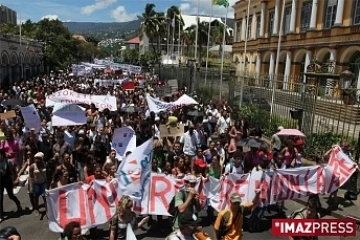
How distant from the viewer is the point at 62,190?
706 cm

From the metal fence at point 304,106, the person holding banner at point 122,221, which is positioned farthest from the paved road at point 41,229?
the metal fence at point 304,106

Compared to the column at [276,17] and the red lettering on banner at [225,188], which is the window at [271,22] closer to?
the column at [276,17]

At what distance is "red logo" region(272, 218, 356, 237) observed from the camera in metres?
4.82

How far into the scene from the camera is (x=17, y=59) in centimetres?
3756

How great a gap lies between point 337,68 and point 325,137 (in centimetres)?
1709

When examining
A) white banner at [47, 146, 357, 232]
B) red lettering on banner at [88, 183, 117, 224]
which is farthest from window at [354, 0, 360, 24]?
red lettering on banner at [88, 183, 117, 224]

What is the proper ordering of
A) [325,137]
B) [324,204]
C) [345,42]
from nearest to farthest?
[324,204]
[325,137]
[345,42]

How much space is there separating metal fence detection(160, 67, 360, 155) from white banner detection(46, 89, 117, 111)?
20.0ft

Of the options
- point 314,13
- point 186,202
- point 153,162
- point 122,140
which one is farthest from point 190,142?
point 314,13

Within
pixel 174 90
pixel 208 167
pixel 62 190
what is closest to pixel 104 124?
pixel 208 167

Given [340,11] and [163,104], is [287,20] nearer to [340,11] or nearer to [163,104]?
[340,11]

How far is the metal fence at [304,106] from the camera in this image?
13.0 m

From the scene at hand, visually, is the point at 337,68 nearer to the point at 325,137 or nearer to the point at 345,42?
the point at 345,42

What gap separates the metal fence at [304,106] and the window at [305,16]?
16.7m
